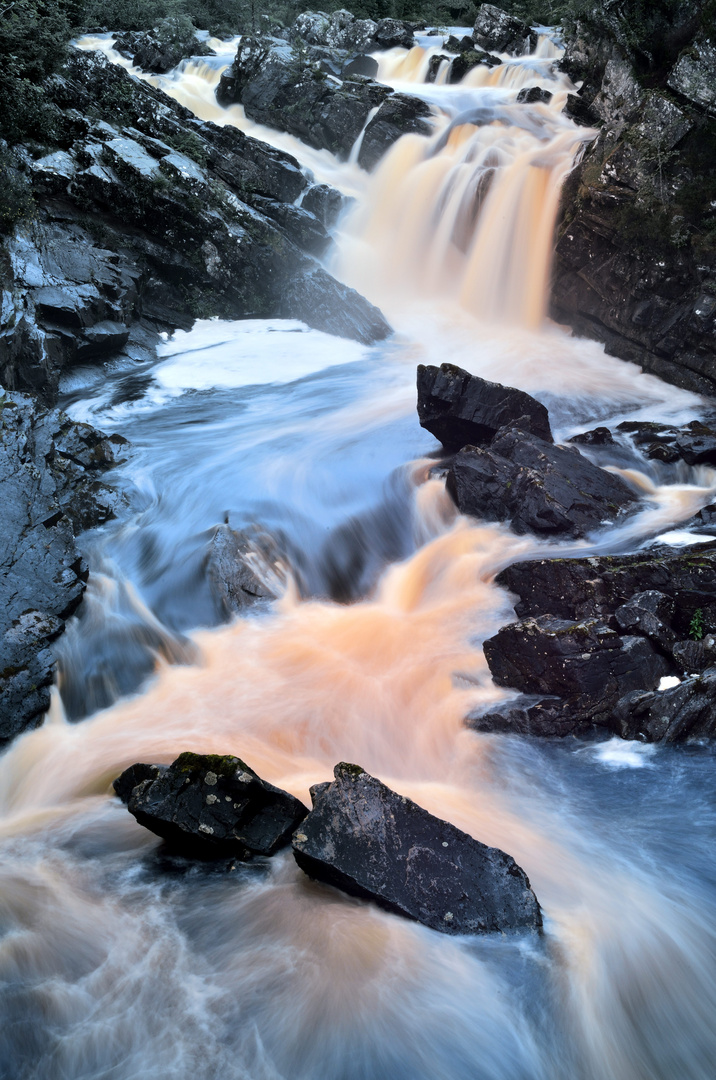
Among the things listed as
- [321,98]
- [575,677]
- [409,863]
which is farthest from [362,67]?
[409,863]

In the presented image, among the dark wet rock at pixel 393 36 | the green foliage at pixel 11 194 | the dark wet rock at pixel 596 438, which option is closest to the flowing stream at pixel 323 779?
the dark wet rock at pixel 596 438

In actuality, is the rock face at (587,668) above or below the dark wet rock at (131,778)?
above

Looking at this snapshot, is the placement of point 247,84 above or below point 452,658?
above

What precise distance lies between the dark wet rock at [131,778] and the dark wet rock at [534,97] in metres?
20.2

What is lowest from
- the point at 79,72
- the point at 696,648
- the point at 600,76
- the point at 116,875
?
the point at 116,875

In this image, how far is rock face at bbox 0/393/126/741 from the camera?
6414mm

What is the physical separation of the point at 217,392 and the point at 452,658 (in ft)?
27.1

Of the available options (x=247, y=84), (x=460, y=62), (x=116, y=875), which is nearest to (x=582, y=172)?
(x=460, y=62)

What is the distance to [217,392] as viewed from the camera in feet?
44.7

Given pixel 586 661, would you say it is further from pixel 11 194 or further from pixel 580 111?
pixel 580 111

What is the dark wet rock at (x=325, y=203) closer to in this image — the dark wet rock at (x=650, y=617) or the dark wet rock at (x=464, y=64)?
the dark wet rock at (x=464, y=64)

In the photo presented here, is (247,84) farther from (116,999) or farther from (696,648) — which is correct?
(116,999)

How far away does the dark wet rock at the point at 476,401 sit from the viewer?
10.2 m

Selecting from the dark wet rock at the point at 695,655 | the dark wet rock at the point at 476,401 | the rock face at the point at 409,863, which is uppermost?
the dark wet rock at the point at 476,401
